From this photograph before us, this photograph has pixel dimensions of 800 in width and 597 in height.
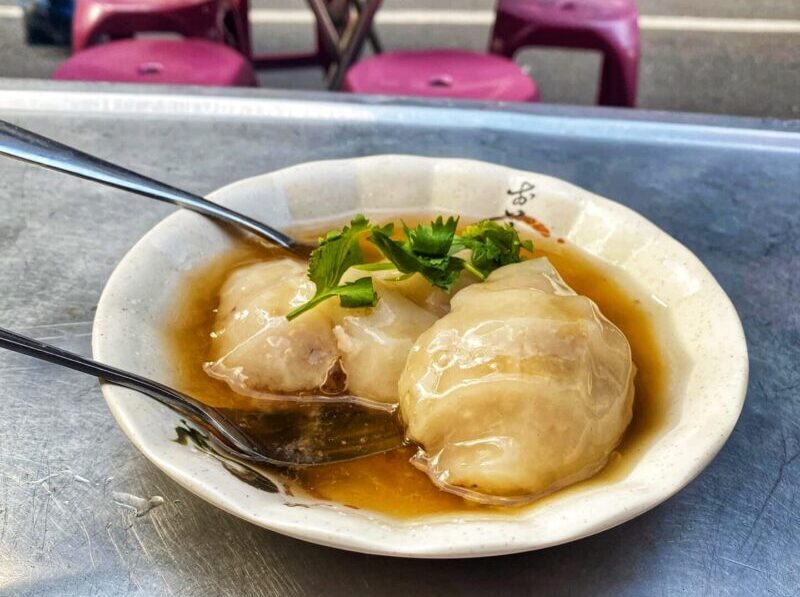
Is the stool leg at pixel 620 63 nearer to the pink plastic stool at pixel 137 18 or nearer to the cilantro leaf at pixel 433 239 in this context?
the pink plastic stool at pixel 137 18

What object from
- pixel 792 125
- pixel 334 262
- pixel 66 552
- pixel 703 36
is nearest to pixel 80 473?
pixel 66 552

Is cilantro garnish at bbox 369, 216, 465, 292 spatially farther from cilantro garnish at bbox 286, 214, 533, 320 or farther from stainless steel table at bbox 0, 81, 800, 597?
stainless steel table at bbox 0, 81, 800, 597

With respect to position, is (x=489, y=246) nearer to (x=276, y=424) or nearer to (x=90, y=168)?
(x=276, y=424)

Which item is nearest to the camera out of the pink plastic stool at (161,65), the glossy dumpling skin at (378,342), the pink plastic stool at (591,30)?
the glossy dumpling skin at (378,342)

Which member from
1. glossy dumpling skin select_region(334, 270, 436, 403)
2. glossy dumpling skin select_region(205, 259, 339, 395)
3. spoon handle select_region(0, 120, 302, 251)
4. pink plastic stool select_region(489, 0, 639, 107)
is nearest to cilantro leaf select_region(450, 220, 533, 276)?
glossy dumpling skin select_region(334, 270, 436, 403)

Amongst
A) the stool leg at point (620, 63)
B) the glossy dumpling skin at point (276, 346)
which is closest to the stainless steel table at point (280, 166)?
the glossy dumpling skin at point (276, 346)

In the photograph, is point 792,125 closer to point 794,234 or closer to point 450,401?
point 794,234

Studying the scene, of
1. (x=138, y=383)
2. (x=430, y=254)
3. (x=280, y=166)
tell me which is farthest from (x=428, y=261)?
(x=280, y=166)
